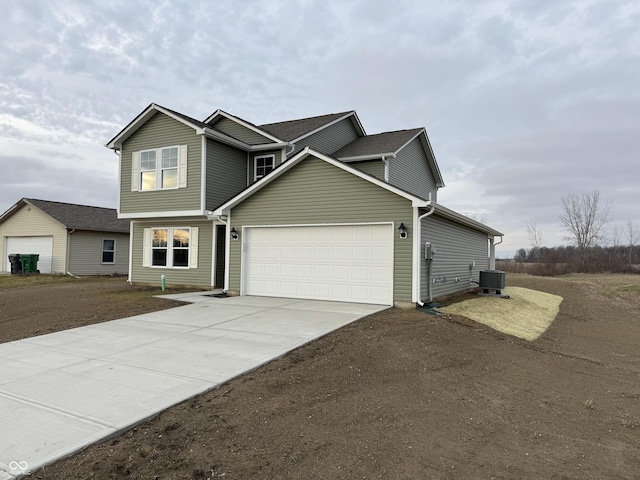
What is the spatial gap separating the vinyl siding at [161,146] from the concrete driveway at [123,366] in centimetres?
571

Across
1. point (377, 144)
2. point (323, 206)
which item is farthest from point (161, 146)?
point (377, 144)

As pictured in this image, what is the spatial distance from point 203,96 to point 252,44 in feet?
22.9

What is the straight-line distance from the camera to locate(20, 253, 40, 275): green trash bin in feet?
73.8

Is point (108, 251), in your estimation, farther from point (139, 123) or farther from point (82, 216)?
point (139, 123)

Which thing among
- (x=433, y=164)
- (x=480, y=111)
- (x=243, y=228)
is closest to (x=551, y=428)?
(x=243, y=228)

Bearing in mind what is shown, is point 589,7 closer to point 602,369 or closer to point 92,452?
point 602,369

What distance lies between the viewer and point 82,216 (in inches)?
953

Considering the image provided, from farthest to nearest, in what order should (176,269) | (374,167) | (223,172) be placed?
(176,269) → (374,167) → (223,172)

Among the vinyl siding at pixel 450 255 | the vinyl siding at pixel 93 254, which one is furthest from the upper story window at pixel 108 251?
the vinyl siding at pixel 450 255

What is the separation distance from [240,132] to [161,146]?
313 centimetres

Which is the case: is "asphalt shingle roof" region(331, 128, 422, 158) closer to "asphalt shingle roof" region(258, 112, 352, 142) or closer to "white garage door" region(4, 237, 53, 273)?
"asphalt shingle roof" region(258, 112, 352, 142)

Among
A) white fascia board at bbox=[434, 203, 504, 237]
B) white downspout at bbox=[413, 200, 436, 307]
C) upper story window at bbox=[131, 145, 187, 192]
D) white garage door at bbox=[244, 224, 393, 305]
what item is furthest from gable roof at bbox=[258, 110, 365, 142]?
white downspout at bbox=[413, 200, 436, 307]

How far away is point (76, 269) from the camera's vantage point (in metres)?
22.6

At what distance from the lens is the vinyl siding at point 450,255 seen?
10.9 meters
